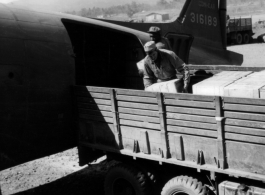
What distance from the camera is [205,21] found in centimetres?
1173

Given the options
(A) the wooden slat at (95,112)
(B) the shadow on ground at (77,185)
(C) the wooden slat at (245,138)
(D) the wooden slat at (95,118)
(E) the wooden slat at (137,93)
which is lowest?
(B) the shadow on ground at (77,185)

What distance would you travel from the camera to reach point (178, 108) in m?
4.44

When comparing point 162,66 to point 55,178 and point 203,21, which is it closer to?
point 55,178

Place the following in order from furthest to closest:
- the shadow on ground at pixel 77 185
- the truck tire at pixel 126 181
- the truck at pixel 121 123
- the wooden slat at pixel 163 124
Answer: the shadow on ground at pixel 77 185
the truck tire at pixel 126 181
the wooden slat at pixel 163 124
the truck at pixel 121 123

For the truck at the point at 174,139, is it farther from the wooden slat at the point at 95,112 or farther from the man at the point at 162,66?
the man at the point at 162,66

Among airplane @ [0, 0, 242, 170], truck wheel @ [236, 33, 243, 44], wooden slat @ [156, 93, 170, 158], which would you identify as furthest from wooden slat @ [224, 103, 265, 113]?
truck wheel @ [236, 33, 243, 44]

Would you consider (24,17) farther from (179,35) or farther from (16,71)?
(179,35)

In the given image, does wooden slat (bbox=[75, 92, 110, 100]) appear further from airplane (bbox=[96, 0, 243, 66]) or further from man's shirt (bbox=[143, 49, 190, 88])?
airplane (bbox=[96, 0, 243, 66])

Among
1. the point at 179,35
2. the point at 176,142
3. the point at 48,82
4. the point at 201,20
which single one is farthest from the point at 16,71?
the point at 201,20

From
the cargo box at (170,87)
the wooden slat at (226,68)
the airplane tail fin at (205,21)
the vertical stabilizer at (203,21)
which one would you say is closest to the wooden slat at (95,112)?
the cargo box at (170,87)

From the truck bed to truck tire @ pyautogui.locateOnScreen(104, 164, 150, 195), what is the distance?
10.7 inches

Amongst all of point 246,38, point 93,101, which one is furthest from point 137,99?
point 246,38

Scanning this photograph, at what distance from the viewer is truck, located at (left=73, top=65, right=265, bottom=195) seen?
3.90 metres

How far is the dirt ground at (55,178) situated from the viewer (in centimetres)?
655
